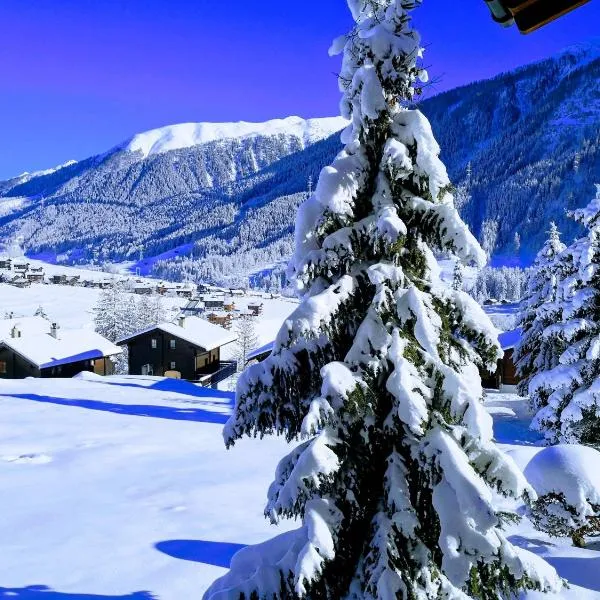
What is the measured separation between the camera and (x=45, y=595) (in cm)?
1005

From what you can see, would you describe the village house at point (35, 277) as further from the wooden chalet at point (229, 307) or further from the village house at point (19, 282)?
the wooden chalet at point (229, 307)

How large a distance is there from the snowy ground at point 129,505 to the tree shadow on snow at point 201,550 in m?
0.04

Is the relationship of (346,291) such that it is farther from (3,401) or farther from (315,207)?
(3,401)

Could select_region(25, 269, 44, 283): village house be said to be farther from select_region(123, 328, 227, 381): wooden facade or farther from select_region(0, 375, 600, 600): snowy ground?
select_region(0, 375, 600, 600): snowy ground

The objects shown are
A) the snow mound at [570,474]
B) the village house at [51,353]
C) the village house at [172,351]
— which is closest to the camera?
the snow mound at [570,474]

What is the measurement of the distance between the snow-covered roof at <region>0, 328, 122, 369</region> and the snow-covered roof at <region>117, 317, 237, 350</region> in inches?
129

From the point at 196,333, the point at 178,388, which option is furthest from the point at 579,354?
the point at 196,333

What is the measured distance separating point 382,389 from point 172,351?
50.8 metres

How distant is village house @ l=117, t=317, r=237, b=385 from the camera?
5447 centimetres

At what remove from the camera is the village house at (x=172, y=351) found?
54469mm

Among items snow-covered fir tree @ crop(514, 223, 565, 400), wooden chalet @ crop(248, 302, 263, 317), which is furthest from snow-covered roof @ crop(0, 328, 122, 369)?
wooden chalet @ crop(248, 302, 263, 317)

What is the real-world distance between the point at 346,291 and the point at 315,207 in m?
1.14

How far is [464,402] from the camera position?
610 centimetres

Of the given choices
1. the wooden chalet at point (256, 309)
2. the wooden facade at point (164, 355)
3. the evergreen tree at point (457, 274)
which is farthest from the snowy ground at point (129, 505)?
the wooden chalet at point (256, 309)
